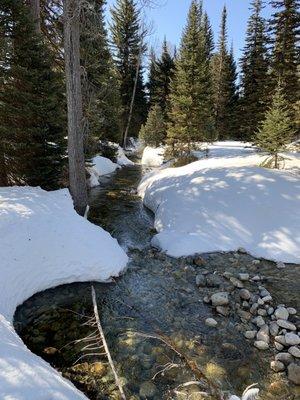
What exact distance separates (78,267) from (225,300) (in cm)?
320

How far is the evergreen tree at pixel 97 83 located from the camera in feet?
38.3

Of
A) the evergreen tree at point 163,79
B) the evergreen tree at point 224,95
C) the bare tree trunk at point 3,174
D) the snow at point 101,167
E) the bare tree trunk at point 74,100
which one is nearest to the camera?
the bare tree trunk at point 74,100

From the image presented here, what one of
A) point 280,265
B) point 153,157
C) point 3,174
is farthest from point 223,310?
point 153,157

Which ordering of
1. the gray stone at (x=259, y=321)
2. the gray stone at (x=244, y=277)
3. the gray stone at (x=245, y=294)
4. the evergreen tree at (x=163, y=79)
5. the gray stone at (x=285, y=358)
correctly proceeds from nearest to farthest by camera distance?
the gray stone at (x=285, y=358)
the gray stone at (x=259, y=321)
the gray stone at (x=245, y=294)
the gray stone at (x=244, y=277)
the evergreen tree at (x=163, y=79)

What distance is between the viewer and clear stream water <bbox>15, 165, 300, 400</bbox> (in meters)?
4.49

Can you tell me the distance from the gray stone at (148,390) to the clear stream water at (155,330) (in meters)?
0.01

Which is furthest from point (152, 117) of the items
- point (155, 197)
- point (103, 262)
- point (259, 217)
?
point (103, 262)

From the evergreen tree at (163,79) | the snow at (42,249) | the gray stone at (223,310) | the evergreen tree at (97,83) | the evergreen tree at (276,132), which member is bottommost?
the gray stone at (223,310)

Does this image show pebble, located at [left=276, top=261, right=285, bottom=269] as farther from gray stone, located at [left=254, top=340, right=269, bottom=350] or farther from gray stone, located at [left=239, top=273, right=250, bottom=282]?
gray stone, located at [left=254, top=340, right=269, bottom=350]

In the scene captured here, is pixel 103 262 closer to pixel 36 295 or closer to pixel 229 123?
pixel 36 295

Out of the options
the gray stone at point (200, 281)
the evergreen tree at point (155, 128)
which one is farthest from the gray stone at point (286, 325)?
the evergreen tree at point (155, 128)

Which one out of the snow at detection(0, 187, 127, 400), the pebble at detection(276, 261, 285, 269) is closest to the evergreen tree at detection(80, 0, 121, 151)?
the snow at detection(0, 187, 127, 400)

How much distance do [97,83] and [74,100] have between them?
863cm

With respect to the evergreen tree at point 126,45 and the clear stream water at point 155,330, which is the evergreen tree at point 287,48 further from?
the clear stream water at point 155,330
